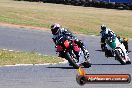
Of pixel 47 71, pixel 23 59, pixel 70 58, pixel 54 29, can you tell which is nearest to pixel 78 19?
pixel 23 59

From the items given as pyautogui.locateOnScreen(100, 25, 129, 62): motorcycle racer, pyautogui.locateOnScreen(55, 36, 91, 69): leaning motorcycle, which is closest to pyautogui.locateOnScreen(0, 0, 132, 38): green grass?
pyautogui.locateOnScreen(100, 25, 129, 62): motorcycle racer

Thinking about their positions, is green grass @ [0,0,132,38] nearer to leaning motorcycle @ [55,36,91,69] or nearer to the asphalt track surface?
the asphalt track surface

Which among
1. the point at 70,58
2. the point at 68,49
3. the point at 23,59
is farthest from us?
the point at 23,59

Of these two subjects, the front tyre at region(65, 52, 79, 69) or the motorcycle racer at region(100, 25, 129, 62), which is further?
the motorcycle racer at region(100, 25, 129, 62)

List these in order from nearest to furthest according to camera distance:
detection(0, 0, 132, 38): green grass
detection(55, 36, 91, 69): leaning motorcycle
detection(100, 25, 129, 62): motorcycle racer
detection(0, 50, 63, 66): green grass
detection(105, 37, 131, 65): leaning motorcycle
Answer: detection(55, 36, 91, 69): leaning motorcycle → detection(105, 37, 131, 65): leaning motorcycle → detection(100, 25, 129, 62): motorcycle racer → detection(0, 50, 63, 66): green grass → detection(0, 0, 132, 38): green grass

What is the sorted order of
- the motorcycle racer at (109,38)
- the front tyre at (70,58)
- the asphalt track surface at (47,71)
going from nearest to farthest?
1. the asphalt track surface at (47,71)
2. the front tyre at (70,58)
3. the motorcycle racer at (109,38)

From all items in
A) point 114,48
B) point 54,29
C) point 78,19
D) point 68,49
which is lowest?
point 78,19

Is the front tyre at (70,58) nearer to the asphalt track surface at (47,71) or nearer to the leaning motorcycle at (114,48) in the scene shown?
the asphalt track surface at (47,71)

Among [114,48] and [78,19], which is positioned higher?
[114,48]

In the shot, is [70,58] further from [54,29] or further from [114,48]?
[114,48]

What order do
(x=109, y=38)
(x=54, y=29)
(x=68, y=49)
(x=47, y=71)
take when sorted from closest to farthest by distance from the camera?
(x=54, y=29)
(x=68, y=49)
(x=109, y=38)
(x=47, y=71)

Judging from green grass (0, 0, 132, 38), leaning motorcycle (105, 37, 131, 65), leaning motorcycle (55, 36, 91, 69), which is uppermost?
leaning motorcycle (55, 36, 91, 69)

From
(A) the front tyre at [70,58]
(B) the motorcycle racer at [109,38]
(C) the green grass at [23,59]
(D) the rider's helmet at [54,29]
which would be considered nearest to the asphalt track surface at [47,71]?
(A) the front tyre at [70,58]

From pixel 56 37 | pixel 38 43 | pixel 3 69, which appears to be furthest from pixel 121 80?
pixel 38 43
